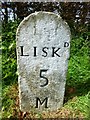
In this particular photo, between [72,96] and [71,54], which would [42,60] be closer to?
[72,96]

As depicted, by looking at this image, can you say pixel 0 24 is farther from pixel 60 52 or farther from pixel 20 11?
pixel 60 52

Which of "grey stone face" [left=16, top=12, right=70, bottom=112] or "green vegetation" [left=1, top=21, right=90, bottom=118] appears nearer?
"grey stone face" [left=16, top=12, right=70, bottom=112]

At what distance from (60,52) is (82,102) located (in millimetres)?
612

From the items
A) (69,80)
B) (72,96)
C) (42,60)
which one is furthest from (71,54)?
(42,60)

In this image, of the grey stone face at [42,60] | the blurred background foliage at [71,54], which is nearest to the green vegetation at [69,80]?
the blurred background foliage at [71,54]

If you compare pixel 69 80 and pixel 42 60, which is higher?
pixel 42 60

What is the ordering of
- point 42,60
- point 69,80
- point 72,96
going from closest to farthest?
point 42,60 < point 72,96 < point 69,80

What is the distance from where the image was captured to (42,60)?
98.1 inches

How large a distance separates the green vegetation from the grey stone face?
124 mm

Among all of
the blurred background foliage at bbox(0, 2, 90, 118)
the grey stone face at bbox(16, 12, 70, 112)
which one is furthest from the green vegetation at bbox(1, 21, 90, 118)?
the grey stone face at bbox(16, 12, 70, 112)

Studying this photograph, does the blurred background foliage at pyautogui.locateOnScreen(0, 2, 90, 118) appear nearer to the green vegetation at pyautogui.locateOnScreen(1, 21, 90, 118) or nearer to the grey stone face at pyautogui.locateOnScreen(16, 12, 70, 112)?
the green vegetation at pyautogui.locateOnScreen(1, 21, 90, 118)

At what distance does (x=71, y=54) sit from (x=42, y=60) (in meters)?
1.32

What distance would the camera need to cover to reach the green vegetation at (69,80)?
267 centimetres

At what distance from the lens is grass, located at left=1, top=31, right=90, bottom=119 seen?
2.64m
